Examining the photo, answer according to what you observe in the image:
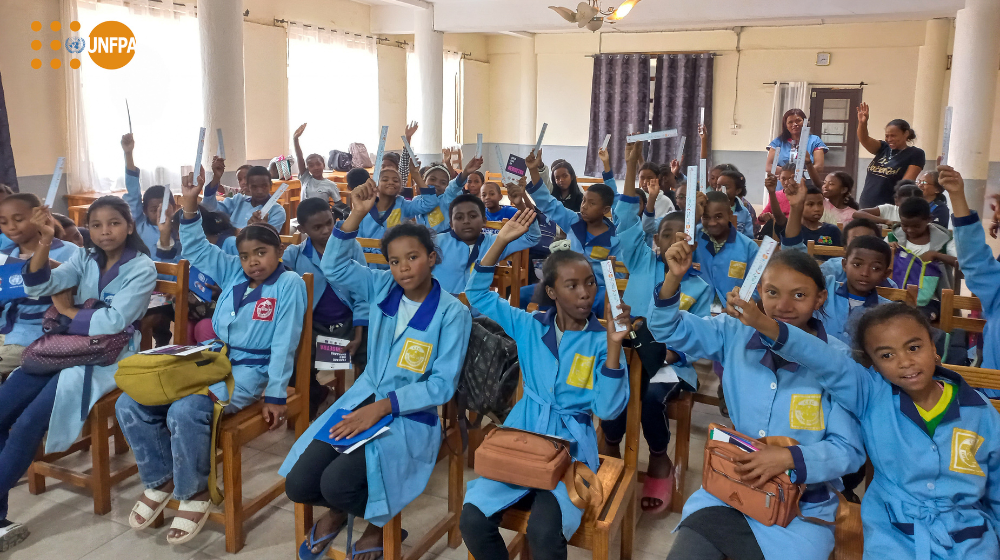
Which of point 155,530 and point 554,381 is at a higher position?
point 554,381

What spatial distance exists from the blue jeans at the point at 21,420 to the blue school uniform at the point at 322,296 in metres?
0.89

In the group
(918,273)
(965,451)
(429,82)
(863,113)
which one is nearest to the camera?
(965,451)

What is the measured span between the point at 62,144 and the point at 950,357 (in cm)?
641

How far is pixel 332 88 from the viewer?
890cm

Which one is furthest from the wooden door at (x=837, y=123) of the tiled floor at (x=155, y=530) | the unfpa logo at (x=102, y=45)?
the tiled floor at (x=155, y=530)

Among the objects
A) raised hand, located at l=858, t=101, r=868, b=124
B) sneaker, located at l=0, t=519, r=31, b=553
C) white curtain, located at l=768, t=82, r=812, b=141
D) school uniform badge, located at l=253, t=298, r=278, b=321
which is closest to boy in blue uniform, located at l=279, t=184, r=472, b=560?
school uniform badge, located at l=253, t=298, r=278, b=321

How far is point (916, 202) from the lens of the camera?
289 cm

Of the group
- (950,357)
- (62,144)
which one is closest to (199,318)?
(950,357)

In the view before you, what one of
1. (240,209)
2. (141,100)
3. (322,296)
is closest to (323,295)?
(322,296)

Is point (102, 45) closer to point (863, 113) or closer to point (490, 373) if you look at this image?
point (490, 373)

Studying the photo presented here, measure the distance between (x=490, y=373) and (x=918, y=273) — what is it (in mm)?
1987

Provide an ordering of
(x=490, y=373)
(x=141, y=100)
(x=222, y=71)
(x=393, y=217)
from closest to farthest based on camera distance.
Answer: (x=490, y=373), (x=393, y=217), (x=222, y=71), (x=141, y=100)

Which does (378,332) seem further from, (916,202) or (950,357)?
(916,202)

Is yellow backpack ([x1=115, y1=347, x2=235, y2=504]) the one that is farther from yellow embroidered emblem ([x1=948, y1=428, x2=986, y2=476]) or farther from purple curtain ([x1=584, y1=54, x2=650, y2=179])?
purple curtain ([x1=584, y1=54, x2=650, y2=179])
